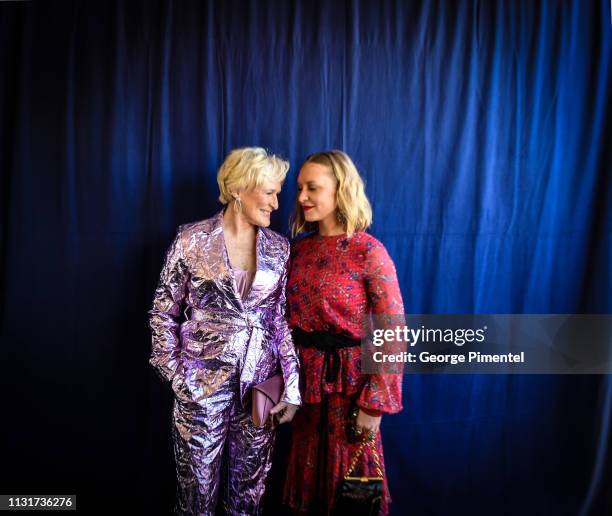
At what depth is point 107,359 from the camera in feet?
5.94

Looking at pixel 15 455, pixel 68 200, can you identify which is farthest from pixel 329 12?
pixel 15 455

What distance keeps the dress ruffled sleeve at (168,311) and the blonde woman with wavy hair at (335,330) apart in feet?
1.24

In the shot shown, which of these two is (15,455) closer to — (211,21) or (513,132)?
(211,21)

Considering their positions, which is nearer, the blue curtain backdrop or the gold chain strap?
the gold chain strap

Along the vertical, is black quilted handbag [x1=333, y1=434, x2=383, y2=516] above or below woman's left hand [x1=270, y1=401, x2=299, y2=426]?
below

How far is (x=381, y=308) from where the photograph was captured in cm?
138

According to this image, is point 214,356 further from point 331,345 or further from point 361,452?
point 361,452

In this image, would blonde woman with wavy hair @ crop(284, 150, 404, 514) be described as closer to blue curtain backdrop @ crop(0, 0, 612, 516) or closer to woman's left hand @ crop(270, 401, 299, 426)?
woman's left hand @ crop(270, 401, 299, 426)

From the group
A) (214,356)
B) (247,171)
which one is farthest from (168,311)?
(247,171)

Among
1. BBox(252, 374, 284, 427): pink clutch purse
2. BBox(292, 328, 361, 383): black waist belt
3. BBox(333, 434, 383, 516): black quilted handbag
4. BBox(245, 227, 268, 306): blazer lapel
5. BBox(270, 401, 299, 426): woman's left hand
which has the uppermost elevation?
BBox(245, 227, 268, 306): blazer lapel

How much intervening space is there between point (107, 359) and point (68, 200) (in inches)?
27.7

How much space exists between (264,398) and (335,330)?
32cm

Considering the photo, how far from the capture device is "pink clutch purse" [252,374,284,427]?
136 centimetres

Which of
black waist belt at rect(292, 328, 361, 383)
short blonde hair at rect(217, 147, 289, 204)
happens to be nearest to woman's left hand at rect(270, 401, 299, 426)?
black waist belt at rect(292, 328, 361, 383)
